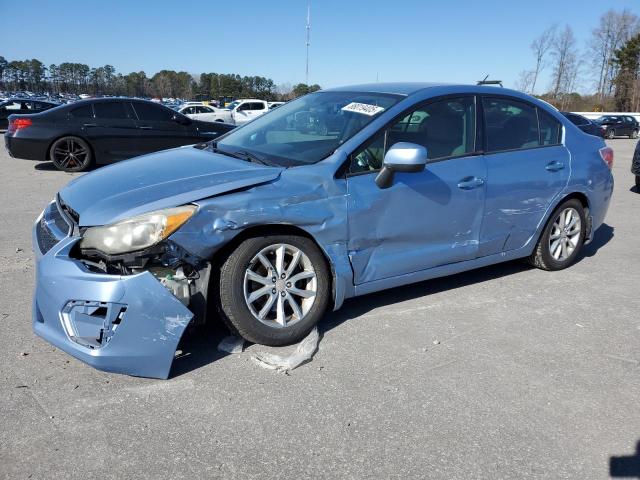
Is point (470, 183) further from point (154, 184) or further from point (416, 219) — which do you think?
point (154, 184)

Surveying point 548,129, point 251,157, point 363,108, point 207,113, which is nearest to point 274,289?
point 251,157

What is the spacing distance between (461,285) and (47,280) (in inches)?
126

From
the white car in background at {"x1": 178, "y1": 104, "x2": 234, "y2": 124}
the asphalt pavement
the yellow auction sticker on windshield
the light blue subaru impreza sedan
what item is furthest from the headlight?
the white car in background at {"x1": 178, "y1": 104, "x2": 234, "y2": 124}

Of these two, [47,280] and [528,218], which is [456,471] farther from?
[528,218]

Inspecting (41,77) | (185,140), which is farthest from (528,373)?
(41,77)

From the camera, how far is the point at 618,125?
31672mm

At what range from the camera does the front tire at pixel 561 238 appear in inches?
192

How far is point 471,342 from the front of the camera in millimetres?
3617

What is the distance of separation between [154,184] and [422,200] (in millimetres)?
1779

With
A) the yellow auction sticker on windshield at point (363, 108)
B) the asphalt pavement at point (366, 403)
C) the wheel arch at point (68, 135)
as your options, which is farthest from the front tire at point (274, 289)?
the wheel arch at point (68, 135)

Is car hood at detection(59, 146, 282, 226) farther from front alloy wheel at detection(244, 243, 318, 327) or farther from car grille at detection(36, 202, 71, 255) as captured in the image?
front alloy wheel at detection(244, 243, 318, 327)

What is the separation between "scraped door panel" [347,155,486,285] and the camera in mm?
3547

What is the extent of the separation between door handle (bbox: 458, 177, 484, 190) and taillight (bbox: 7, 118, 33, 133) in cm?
907

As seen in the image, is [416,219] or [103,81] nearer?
[416,219]
